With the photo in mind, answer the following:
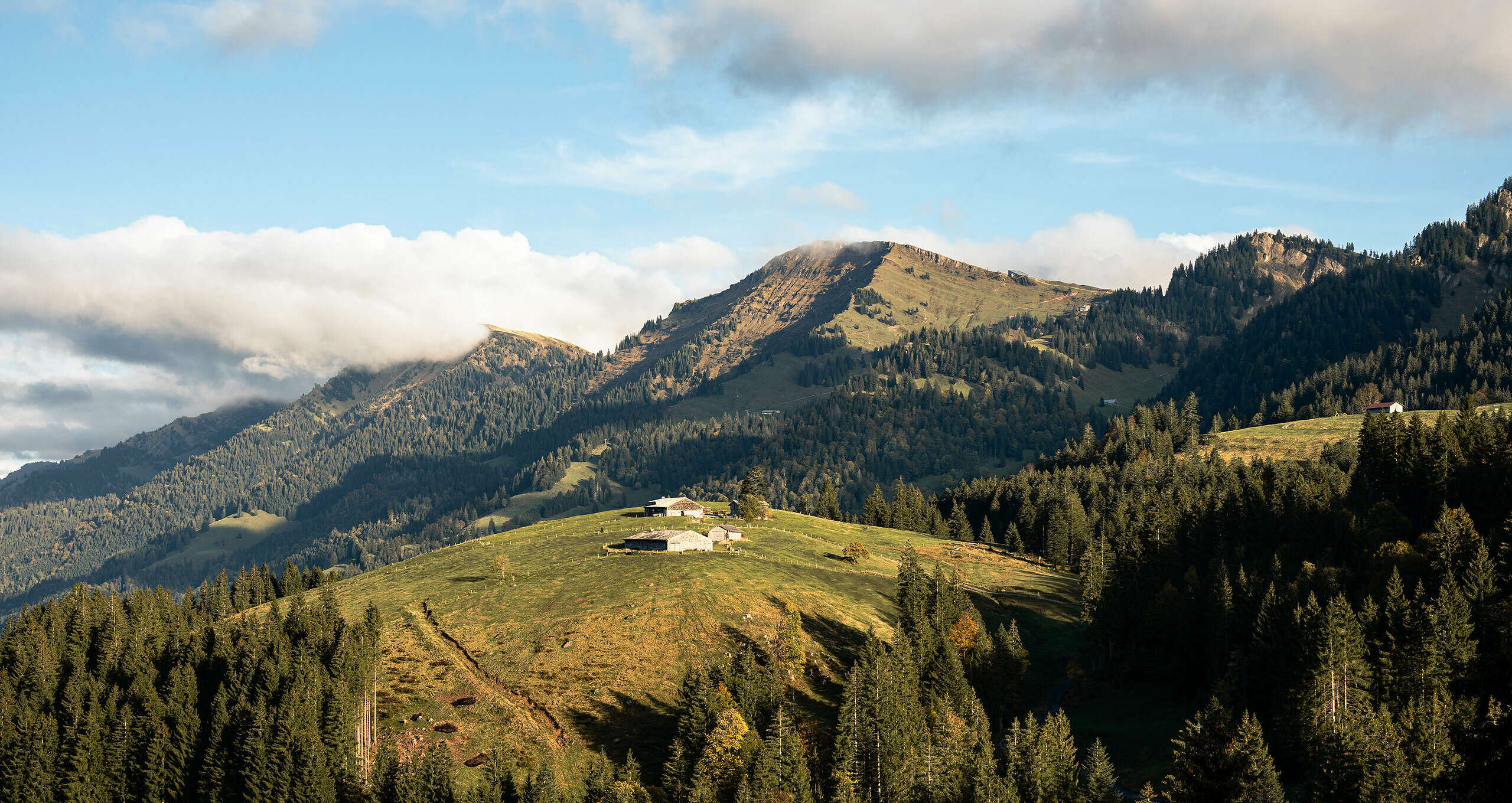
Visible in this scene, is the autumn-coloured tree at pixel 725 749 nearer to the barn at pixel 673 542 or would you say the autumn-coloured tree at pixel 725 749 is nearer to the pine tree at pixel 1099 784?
the pine tree at pixel 1099 784

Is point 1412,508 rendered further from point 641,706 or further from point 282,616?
point 282,616

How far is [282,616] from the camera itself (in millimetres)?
138250

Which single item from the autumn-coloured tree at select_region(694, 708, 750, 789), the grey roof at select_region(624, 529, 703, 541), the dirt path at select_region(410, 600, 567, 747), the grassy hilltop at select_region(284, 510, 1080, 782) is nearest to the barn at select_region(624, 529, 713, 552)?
the grey roof at select_region(624, 529, 703, 541)

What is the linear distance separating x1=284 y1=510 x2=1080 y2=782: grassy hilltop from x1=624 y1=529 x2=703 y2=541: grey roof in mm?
5075

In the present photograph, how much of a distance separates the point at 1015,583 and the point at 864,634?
151ft

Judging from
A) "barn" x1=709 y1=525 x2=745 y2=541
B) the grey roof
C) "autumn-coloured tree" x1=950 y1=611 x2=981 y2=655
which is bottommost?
"autumn-coloured tree" x1=950 y1=611 x2=981 y2=655

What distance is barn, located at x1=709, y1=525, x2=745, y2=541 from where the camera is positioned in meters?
169

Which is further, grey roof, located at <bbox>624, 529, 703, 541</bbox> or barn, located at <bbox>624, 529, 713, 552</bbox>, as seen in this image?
grey roof, located at <bbox>624, 529, 703, 541</bbox>

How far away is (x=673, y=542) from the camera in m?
158

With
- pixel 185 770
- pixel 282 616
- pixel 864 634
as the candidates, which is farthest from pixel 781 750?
pixel 282 616

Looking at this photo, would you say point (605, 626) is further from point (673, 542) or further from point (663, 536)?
point (663, 536)

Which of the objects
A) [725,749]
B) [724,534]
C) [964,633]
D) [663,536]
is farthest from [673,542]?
[725,749]

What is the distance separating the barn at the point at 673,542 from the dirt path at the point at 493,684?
37.5 metres

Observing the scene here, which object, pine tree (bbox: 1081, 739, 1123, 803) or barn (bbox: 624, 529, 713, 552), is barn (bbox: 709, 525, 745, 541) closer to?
barn (bbox: 624, 529, 713, 552)
